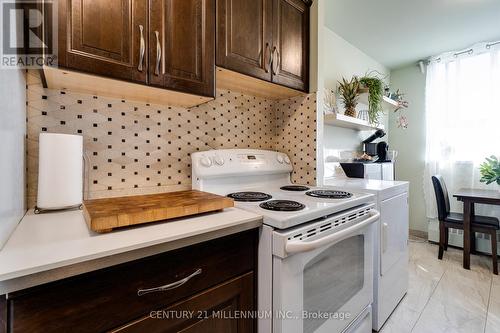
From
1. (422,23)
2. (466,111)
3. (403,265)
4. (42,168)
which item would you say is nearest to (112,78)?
(42,168)

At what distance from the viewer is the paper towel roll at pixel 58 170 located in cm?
90

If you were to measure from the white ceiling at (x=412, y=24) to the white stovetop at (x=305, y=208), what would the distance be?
5.47 ft

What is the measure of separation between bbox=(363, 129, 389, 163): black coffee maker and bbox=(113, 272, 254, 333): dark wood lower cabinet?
7.19ft

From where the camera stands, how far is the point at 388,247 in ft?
5.22

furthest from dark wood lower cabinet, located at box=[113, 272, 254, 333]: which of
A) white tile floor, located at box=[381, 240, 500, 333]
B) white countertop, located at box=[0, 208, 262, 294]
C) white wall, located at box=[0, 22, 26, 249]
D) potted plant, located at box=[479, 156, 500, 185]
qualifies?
potted plant, located at box=[479, 156, 500, 185]

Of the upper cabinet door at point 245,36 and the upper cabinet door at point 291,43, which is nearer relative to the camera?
the upper cabinet door at point 245,36

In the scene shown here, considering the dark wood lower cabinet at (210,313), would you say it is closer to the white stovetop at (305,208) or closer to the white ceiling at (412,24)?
the white stovetop at (305,208)

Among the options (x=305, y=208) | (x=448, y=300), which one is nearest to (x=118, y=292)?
(x=305, y=208)

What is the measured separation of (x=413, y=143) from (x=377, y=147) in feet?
3.88

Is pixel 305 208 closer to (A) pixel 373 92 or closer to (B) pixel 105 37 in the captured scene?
(B) pixel 105 37

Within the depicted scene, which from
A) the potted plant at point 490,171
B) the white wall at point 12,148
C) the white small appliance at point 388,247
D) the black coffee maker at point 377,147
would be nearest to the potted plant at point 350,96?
the black coffee maker at point 377,147

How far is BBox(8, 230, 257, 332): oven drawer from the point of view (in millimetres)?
501

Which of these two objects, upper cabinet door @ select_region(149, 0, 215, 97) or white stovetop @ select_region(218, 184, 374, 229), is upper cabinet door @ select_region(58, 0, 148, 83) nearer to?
upper cabinet door @ select_region(149, 0, 215, 97)

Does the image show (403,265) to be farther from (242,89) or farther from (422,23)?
(422,23)
